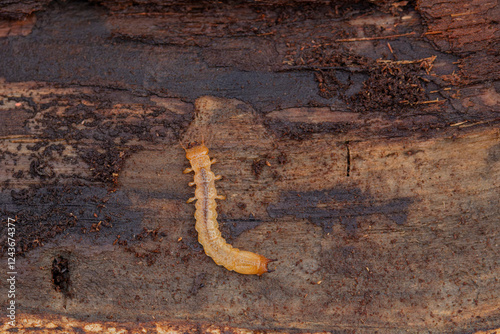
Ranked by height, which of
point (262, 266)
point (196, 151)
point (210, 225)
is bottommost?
point (262, 266)

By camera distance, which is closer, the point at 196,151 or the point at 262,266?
the point at 262,266

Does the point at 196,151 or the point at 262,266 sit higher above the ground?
the point at 196,151

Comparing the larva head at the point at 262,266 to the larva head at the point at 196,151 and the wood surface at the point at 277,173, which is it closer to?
the wood surface at the point at 277,173

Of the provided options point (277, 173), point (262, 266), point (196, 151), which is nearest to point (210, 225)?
point (262, 266)

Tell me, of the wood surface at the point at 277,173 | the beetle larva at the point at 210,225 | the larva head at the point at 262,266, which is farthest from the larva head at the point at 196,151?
the larva head at the point at 262,266

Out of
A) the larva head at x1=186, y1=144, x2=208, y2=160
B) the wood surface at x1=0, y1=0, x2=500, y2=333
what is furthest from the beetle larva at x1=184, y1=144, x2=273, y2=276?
the wood surface at x1=0, y1=0, x2=500, y2=333

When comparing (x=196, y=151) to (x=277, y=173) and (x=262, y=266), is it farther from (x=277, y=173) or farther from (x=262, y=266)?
(x=262, y=266)

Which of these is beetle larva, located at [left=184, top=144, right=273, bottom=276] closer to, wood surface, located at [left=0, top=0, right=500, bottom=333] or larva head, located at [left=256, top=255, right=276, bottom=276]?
larva head, located at [left=256, top=255, right=276, bottom=276]
